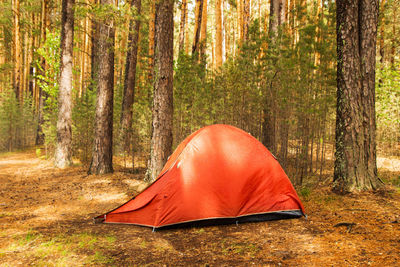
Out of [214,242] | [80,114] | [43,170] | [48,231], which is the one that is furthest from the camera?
[80,114]

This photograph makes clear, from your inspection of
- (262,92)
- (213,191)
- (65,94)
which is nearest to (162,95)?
(213,191)

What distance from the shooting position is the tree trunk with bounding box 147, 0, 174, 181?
6.69 metres

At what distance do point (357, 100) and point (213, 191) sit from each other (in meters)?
3.00

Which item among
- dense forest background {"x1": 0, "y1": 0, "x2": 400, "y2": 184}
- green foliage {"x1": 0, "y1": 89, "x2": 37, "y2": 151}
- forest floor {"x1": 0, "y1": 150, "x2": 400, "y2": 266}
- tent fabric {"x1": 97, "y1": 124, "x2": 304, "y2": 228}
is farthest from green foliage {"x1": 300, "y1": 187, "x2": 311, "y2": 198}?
green foliage {"x1": 0, "y1": 89, "x2": 37, "y2": 151}

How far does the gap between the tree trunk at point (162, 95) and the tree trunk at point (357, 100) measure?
3590 millimetres

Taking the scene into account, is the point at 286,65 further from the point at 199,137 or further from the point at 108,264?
the point at 108,264

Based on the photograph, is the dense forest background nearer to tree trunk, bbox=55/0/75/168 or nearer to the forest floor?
tree trunk, bbox=55/0/75/168

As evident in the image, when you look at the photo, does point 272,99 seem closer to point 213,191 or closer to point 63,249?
point 213,191

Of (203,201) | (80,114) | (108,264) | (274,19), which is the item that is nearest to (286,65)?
(274,19)

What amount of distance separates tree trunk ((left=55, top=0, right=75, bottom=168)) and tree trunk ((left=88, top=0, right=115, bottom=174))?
222cm

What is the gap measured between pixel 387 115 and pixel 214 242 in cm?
1125

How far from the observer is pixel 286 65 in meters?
7.99

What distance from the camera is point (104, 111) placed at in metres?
8.59

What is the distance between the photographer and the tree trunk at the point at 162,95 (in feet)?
22.0
